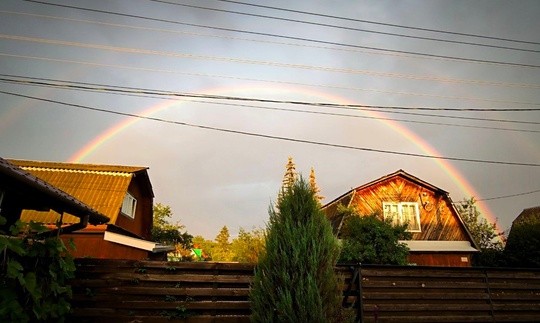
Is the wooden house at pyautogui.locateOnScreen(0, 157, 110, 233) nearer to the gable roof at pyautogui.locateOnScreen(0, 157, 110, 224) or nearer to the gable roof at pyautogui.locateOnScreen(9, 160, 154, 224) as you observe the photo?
the gable roof at pyautogui.locateOnScreen(0, 157, 110, 224)

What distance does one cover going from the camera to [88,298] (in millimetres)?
5863

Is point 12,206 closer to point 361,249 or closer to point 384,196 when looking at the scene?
point 361,249

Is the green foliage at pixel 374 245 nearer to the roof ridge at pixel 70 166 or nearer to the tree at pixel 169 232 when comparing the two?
the roof ridge at pixel 70 166

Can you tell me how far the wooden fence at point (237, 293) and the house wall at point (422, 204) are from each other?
14668 mm

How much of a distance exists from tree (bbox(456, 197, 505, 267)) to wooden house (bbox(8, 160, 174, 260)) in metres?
21.2

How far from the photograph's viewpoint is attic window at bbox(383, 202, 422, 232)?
2245cm

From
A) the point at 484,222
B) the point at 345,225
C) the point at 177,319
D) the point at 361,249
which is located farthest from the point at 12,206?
the point at 484,222

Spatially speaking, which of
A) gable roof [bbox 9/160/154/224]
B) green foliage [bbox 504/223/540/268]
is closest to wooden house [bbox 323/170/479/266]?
green foliage [bbox 504/223/540/268]

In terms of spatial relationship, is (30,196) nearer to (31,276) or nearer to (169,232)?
(31,276)

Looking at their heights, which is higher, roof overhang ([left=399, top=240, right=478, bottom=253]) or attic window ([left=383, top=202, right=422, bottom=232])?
attic window ([left=383, top=202, right=422, bottom=232])

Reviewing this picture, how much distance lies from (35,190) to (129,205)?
17.4m

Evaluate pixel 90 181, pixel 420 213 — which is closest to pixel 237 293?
pixel 90 181

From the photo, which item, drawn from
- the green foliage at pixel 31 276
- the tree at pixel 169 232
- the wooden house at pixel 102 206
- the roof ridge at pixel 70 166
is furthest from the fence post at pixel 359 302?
the tree at pixel 169 232

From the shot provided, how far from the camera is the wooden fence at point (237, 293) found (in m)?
5.93
